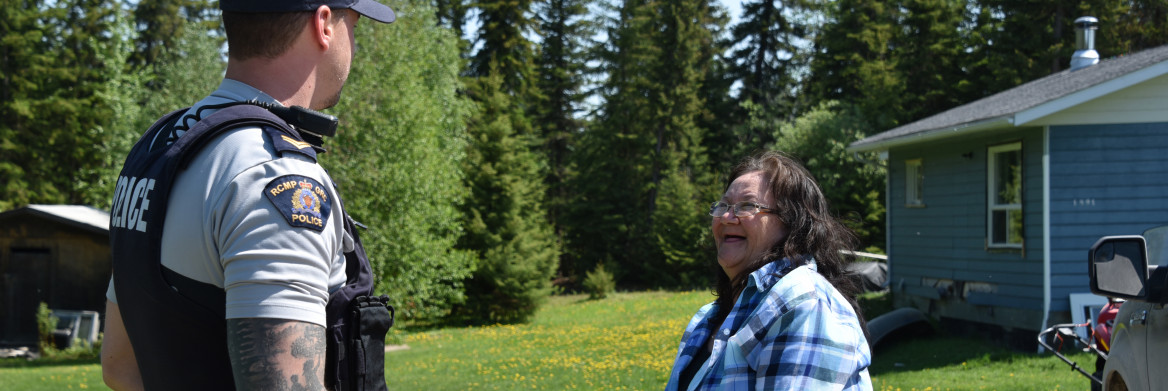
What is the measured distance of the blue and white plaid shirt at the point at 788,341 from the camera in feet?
8.27

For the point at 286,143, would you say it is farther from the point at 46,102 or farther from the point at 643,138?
the point at 643,138

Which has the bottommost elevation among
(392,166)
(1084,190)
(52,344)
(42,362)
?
(42,362)

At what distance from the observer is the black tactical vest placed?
161 centimetres

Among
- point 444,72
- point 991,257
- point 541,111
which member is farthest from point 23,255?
point 541,111

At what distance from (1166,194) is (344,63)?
13870mm

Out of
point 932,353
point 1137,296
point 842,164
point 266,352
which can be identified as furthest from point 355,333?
point 842,164

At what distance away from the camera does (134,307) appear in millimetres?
1689

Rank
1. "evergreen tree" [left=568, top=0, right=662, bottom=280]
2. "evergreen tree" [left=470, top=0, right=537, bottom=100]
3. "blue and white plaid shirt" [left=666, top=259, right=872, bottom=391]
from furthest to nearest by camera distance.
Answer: "evergreen tree" [left=568, top=0, right=662, bottom=280]
"evergreen tree" [left=470, top=0, right=537, bottom=100]
"blue and white plaid shirt" [left=666, top=259, right=872, bottom=391]

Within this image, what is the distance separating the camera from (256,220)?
1487 mm

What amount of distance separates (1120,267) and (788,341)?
2.32m

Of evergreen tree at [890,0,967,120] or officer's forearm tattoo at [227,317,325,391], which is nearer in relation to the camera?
officer's forearm tattoo at [227,317,325,391]

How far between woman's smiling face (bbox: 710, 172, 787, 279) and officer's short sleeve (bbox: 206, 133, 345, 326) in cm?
177

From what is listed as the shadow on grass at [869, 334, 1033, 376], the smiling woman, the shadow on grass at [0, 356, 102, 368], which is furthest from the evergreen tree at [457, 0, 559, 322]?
the smiling woman

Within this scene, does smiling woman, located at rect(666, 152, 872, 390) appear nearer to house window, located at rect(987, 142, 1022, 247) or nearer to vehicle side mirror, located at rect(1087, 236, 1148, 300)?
vehicle side mirror, located at rect(1087, 236, 1148, 300)
